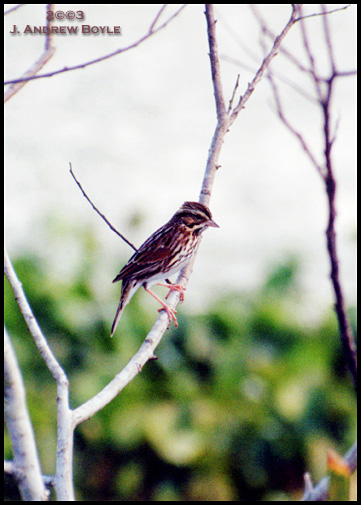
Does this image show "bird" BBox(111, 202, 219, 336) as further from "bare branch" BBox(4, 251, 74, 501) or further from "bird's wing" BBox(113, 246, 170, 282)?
"bare branch" BBox(4, 251, 74, 501)

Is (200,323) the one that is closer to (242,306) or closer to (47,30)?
(242,306)

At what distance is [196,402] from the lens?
3.86 metres

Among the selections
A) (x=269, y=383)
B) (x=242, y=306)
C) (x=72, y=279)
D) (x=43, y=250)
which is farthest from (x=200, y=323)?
(x=43, y=250)

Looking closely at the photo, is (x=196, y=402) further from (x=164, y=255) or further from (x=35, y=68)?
(x=35, y=68)

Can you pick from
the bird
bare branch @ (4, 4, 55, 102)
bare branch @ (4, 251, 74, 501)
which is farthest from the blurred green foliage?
bare branch @ (4, 4, 55, 102)

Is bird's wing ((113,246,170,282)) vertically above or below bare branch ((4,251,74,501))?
above

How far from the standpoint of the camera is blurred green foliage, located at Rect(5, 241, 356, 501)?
3.73m

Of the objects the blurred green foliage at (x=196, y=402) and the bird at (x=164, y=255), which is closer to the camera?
the bird at (x=164, y=255)

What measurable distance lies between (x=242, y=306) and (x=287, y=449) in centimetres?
107

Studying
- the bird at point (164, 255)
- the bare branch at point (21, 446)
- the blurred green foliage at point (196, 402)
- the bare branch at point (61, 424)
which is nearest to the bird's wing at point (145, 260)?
the bird at point (164, 255)

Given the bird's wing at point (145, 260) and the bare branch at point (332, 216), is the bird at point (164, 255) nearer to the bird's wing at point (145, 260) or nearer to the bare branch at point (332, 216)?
the bird's wing at point (145, 260)

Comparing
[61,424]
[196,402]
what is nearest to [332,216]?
[61,424]

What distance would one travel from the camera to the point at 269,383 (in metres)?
3.91

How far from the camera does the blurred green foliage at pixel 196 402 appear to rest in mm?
3730
